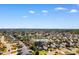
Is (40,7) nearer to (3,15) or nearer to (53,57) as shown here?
(3,15)

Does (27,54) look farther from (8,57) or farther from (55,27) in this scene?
(55,27)

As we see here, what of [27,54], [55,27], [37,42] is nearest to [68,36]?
[55,27]

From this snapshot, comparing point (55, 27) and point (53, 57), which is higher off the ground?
point (55, 27)

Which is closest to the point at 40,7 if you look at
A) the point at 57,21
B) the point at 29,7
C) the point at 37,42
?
the point at 29,7

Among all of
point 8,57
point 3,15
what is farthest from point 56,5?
point 8,57

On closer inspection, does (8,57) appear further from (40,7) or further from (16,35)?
(40,7)

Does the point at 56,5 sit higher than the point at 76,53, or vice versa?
the point at 56,5
